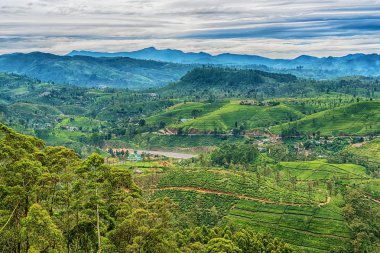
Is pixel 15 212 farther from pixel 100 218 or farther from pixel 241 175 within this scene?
pixel 241 175

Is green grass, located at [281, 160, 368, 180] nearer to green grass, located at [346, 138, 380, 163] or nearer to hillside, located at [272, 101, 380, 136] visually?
green grass, located at [346, 138, 380, 163]

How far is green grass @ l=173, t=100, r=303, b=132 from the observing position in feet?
488

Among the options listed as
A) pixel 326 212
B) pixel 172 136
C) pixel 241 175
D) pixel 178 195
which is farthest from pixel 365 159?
pixel 172 136

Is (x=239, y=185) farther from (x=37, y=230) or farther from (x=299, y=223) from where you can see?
(x=37, y=230)

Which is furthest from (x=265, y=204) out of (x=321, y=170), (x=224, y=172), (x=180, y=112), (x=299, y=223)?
(x=180, y=112)

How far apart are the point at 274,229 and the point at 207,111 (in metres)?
123

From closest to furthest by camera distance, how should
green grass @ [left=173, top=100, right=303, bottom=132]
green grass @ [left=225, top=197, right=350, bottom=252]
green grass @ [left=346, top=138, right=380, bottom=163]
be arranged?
green grass @ [left=225, top=197, right=350, bottom=252]
green grass @ [left=346, top=138, right=380, bottom=163]
green grass @ [left=173, top=100, right=303, bottom=132]

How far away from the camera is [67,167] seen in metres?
23.8

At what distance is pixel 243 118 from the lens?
157125 millimetres

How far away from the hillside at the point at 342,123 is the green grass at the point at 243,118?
10818 millimetres

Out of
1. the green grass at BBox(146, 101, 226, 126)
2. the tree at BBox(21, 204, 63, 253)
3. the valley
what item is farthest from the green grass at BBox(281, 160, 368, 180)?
the green grass at BBox(146, 101, 226, 126)

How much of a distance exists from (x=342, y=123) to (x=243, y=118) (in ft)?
126

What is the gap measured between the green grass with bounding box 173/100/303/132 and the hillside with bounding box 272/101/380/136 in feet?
35.5

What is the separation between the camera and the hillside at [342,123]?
128 m
